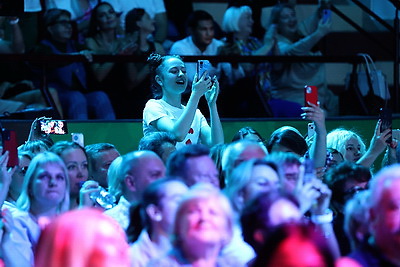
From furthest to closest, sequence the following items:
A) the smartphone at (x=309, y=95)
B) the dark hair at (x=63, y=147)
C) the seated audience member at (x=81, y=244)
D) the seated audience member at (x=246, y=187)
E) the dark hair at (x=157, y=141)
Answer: the smartphone at (x=309, y=95)
the dark hair at (x=157, y=141)
the dark hair at (x=63, y=147)
the seated audience member at (x=246, y=187)
the seated audience member at (x=81, y=244)

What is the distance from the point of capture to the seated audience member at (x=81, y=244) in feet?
9.70

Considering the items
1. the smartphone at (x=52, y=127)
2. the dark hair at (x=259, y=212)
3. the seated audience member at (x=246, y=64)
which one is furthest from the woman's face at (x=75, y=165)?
the seated audience member at (x=246, y=64)

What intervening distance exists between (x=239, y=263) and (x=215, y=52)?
4.45m

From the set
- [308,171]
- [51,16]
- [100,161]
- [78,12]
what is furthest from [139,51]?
[308,171]

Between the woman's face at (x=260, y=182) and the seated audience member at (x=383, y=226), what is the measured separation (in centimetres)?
54

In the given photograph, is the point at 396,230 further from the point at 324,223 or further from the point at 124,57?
the point at 124,57

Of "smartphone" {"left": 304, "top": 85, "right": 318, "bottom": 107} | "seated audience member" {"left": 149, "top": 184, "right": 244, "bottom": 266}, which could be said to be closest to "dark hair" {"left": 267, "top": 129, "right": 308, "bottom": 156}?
"smartphone" {"left": 304, "top": 85, "right": 318, "bottom": 107}

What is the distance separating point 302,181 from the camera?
150 inches

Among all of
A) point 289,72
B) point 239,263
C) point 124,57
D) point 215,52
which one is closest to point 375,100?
point 289,72

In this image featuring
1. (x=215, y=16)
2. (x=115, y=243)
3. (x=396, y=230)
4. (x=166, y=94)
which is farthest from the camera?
(x=215, y=16)

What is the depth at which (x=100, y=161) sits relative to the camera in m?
5.61

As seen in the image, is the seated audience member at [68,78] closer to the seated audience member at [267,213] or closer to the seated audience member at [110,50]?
the seated audience member at [110,50]

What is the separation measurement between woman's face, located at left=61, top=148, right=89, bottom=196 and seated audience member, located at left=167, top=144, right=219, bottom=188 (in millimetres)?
915

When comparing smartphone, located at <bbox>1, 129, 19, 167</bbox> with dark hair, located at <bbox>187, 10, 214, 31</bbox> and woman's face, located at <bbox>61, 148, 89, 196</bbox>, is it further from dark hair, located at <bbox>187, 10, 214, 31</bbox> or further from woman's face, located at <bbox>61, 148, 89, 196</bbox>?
dark hair, located at <bbox>187, 10, 214, 31</bbox>
